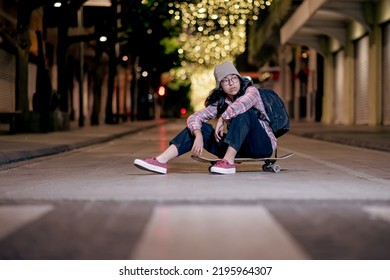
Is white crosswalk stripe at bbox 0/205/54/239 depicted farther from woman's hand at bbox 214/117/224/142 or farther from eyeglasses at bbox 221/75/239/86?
eyeglasses at bbox 221/75/239/86

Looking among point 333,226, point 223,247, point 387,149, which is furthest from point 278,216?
point 387,149

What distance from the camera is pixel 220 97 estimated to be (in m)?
10.3

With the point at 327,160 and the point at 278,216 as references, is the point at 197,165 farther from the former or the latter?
the point at 278,216

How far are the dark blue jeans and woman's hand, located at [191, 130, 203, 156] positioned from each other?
0.60 feet

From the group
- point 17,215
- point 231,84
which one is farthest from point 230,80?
point 17,215

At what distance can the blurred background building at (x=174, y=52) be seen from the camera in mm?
29922

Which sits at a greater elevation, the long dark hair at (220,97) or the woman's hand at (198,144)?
the long dark hair at (220,97)

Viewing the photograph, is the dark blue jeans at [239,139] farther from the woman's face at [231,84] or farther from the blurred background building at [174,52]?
the blurred background building at [174,52]

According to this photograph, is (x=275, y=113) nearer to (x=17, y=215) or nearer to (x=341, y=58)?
(x=17, y=215)

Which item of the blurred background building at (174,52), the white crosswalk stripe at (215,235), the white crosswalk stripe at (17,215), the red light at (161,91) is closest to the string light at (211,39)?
the blurred background building at (174,52)

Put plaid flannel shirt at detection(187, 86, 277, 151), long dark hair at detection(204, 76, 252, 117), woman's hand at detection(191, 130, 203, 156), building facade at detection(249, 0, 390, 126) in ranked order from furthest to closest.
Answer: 1. building facade at detection(249, 0, 390, 126)
2. long dark hair at detection(204, 76, 252, 117)
3. plaid flannel shirt at detection(187, 86, 277, 151)
4. woman's hand at detection(191, 130, 203, 156)

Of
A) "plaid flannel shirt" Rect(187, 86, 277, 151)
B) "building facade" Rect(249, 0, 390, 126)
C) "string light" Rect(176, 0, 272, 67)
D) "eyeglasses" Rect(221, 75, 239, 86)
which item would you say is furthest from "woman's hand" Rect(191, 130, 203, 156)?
"string light" Rect(176, 0, 272, 67)

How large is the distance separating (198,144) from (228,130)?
42 centimetres

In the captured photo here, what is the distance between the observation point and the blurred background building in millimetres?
29922
